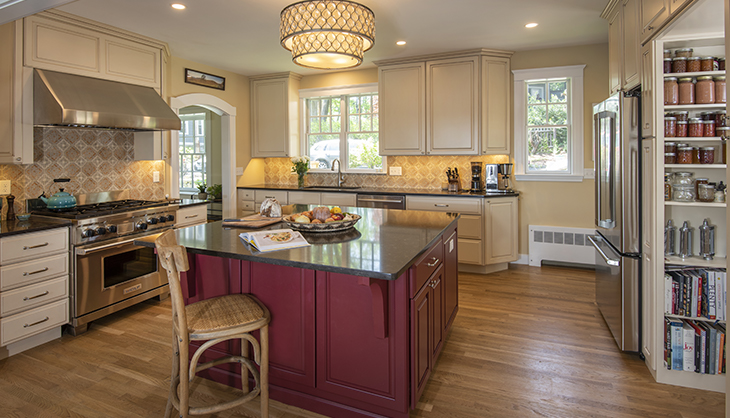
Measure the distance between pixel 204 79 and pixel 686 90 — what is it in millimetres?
5104

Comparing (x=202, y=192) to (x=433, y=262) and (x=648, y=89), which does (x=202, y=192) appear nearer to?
(x=433, y=262)

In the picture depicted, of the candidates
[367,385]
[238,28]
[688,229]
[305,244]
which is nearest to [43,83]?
[238,28]

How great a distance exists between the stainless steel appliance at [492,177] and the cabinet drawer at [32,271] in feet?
14.3

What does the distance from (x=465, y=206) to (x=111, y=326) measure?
12.1ft

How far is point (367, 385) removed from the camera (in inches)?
79.6

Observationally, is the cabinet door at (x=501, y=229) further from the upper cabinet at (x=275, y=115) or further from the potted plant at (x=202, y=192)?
the potted plant at (x=202, y=192)

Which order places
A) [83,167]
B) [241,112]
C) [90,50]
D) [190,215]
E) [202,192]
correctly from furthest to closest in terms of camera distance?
1. [202,192]
2. [241,112]
3. [190,215]
4. [83,167]
5. [90,50]

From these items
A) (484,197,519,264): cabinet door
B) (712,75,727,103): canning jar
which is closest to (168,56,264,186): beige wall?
(484,197,519,264): cabinet door

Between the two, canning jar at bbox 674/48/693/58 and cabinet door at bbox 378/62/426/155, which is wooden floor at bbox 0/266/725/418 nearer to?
canning jar at bbox 674/48/693/58

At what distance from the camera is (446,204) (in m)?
4.99

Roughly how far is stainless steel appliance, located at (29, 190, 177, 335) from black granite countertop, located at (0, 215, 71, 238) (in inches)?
2.4

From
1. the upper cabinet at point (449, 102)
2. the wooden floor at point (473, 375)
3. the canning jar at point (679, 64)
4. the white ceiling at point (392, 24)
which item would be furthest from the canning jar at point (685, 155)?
the upper cabinet at point (449, 102)

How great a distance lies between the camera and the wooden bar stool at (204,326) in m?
1.82

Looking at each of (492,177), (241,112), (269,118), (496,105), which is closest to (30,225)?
(241,112)
